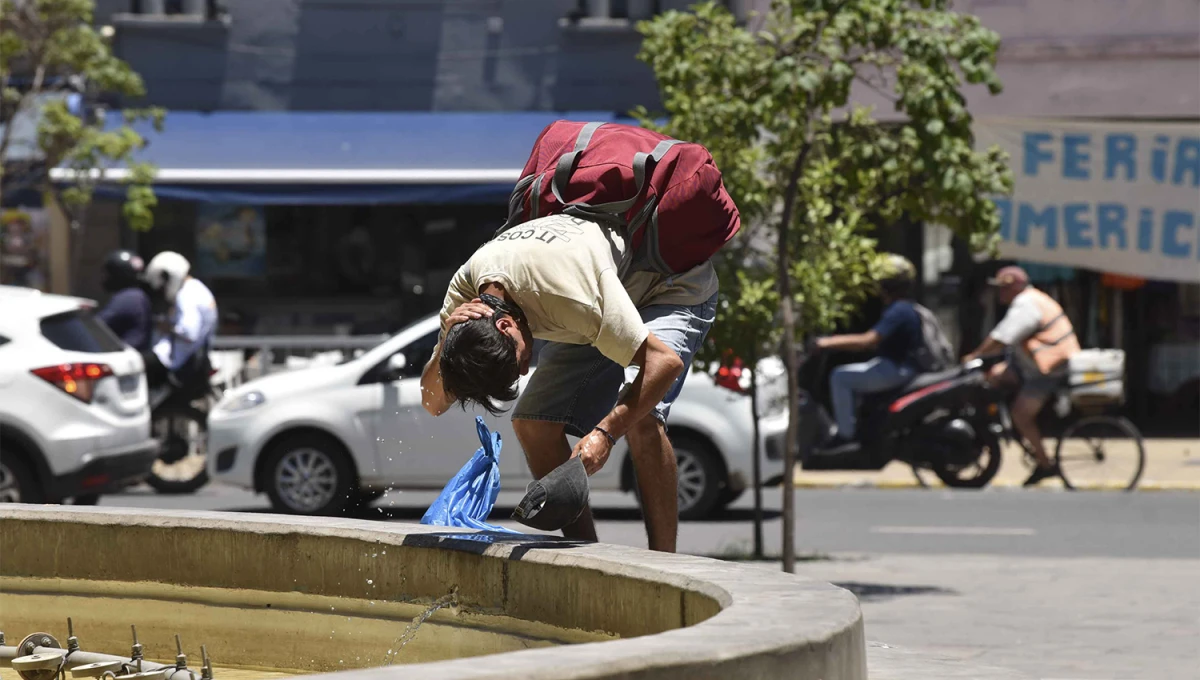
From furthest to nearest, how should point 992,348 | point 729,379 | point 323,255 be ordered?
point 323,255 → point 992,348 → point 729,379

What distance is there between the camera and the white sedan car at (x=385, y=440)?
1214 centimetres

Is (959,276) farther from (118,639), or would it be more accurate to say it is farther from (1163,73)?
(118,639)

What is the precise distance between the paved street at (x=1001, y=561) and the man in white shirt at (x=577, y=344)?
3.40 ft

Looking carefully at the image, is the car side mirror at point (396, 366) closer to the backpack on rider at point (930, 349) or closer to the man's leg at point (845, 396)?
the man's leg at point (845, 396)

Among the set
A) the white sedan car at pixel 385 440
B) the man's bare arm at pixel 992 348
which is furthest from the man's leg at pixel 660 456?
the man's bare arm at pixel 992 348

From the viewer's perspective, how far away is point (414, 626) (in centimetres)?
446

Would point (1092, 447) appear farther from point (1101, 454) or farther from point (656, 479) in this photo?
point (656, 479)

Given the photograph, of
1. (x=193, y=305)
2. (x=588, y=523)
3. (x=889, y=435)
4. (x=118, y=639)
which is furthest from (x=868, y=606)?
(x=193, y=305)

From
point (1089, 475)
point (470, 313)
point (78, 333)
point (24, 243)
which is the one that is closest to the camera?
point (470, 313)

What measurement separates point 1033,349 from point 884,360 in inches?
44.2

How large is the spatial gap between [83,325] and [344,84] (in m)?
9.57

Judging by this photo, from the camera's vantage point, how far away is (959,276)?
19.3 metres

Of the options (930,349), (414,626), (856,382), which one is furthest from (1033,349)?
(414,626)

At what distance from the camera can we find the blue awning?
19.0 m
